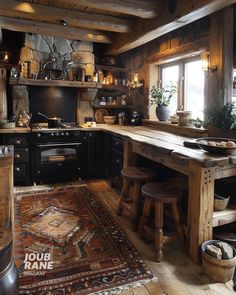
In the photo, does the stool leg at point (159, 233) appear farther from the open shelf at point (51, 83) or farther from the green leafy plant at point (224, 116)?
the open shelf at point (51, 83)

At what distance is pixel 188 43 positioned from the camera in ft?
11.3

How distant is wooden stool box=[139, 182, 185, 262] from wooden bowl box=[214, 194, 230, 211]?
32cm

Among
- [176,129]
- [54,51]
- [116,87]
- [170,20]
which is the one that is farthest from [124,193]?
[54,51]

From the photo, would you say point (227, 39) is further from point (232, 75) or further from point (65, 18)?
point (65, 18)

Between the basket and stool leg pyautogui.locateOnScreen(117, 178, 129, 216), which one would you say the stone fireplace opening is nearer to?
stool leg pyautogui.locateOnScreen(117, 178, 129, 216)

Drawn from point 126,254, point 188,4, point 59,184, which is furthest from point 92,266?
point 188,4

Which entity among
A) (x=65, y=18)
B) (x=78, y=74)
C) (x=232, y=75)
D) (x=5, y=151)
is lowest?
(x=5, y=151)

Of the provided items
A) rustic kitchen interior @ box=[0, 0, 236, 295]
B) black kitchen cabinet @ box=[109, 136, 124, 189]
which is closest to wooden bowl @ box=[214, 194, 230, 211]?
rustic kitchen interior @ box=[0, 0, 236, 295]

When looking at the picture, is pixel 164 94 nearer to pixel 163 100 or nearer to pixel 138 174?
pixel 163 100

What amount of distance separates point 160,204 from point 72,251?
91 cm

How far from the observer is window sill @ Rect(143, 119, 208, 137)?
3.24 m

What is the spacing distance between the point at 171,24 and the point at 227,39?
69cm

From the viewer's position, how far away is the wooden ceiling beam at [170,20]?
2583 mm

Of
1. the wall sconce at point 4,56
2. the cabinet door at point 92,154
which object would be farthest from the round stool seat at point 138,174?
the wall sconce at point 4,56
